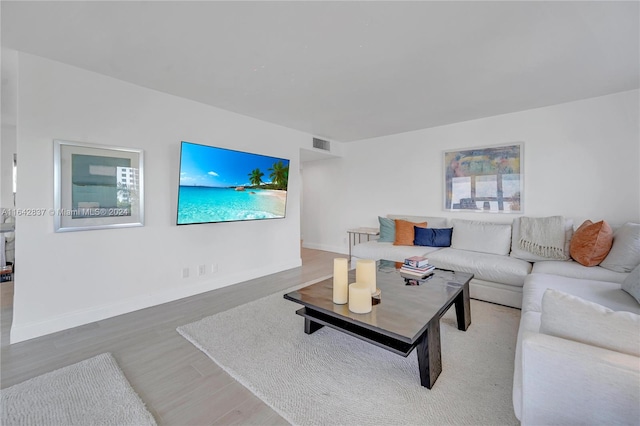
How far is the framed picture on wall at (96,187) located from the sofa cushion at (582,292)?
142 inches

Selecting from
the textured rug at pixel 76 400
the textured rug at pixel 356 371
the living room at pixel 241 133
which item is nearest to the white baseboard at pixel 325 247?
the living room at pixel 241 133

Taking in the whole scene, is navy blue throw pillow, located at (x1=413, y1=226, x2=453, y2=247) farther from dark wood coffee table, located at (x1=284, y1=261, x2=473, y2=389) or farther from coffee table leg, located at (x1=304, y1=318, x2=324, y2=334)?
coffee table leg, located at (x1=304, y1=318, x2=324, y2=334)

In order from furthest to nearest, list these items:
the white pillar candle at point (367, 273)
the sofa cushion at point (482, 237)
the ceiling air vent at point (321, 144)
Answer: the ceiling air vent at point (321, 144)
the sofa cushion at point (482, 237)
the white pillar candle at point (367, 273)

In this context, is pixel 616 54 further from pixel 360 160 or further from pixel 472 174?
pixel 360 160

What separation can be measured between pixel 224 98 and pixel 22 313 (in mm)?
2734

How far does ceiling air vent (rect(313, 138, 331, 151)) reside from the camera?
4926 millimetres

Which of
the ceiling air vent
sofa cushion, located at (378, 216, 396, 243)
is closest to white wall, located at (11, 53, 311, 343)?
the ceiling air vent

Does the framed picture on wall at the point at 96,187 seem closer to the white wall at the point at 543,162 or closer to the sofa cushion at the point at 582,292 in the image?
the sofa cushion at the point at 582,292

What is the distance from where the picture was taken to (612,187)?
3148 millimetres

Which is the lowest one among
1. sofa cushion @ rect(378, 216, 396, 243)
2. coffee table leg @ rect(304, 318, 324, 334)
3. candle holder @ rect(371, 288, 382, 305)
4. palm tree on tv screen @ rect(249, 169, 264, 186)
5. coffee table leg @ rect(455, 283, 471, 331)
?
coffee table leg @ rect(304, 318, 324, 334)

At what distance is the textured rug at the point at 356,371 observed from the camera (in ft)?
4.82

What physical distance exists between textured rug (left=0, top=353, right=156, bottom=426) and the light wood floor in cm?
8

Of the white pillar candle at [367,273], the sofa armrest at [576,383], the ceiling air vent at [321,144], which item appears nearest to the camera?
the sofa armrest at [576,383]

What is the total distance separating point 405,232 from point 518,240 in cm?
139
